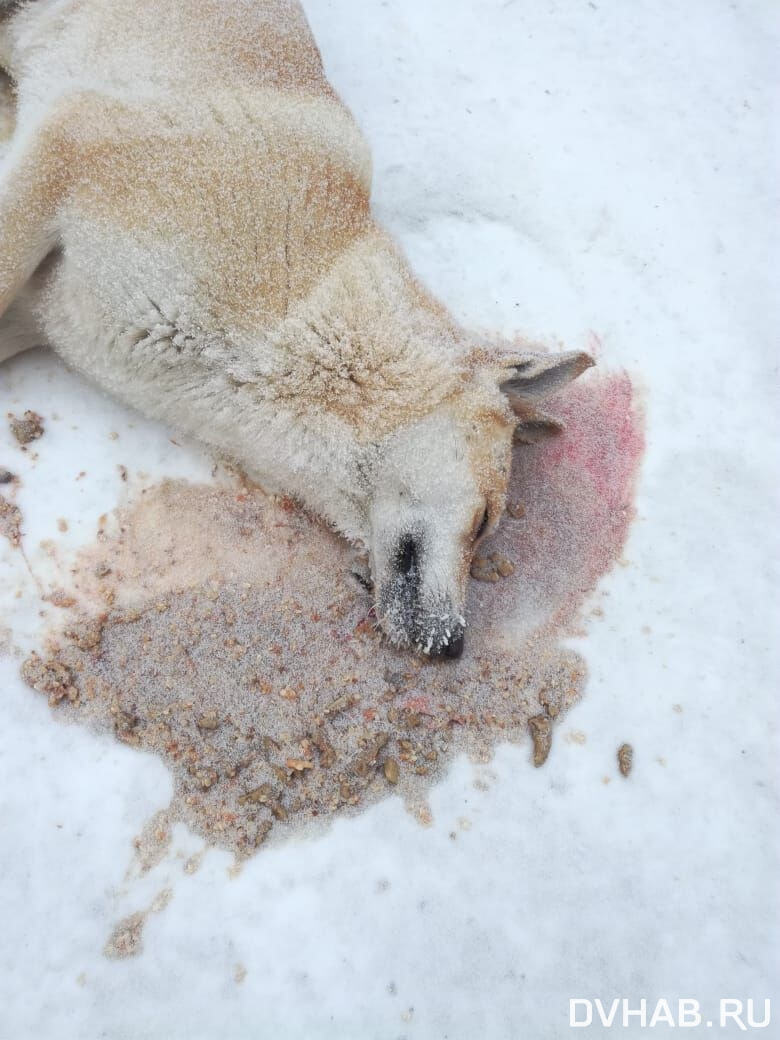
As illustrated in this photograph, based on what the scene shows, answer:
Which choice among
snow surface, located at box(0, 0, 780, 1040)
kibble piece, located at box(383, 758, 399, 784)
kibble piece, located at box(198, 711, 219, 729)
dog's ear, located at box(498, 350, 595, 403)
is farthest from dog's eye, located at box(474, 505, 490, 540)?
kibble piece, located at box(198, 711, 219, 729)

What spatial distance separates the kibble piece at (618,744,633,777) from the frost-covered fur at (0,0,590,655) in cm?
94

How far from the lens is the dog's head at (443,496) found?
309 centimetres

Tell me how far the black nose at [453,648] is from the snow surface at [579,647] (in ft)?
1.68

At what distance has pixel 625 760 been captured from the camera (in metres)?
3.50

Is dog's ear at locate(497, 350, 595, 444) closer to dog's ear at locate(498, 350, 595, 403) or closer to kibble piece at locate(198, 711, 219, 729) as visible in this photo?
dog's ear at locate(498, 350, 595, 403)

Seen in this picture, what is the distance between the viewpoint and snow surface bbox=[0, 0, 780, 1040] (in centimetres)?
303

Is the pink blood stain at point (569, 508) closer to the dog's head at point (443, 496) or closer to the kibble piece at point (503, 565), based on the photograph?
the kibble piece at point (503, 565)

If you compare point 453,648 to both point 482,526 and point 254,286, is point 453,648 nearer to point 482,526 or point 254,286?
point 482,526

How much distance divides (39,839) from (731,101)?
5.30 m

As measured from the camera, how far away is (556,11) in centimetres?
477

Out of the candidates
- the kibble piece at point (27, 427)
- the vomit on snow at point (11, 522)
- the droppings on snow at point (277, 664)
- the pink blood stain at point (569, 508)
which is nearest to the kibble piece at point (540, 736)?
the droppings on snow at point (277, 664)

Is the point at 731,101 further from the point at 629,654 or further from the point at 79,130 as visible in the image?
the point at 79,130

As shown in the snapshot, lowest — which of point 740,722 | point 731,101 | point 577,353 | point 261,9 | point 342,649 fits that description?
point 740,722

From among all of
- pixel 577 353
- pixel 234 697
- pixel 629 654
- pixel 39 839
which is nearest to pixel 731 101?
pixel 577 353
